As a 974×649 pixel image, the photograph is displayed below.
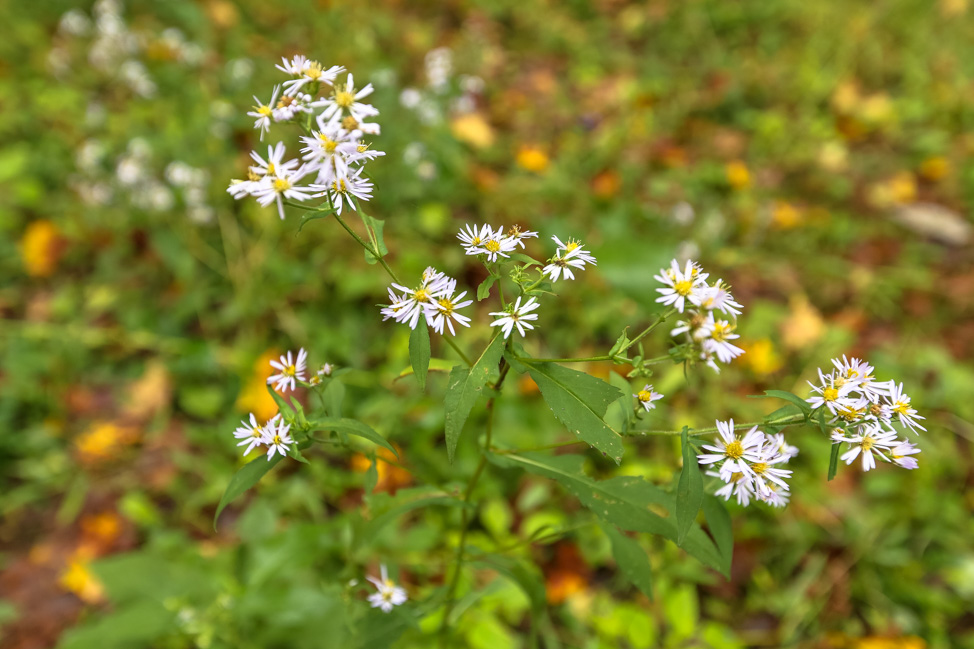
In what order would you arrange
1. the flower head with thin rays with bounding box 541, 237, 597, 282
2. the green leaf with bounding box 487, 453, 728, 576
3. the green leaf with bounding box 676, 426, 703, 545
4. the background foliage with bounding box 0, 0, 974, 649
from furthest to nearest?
the background foliage with bounding box 0, 0, 974, 649 → the green leaf with bounding box 487, 453, 728, 576 → the flower head with thin rays with bounding box 541, 237, 597, 282 → the green leaf with bounding box 676, 426, 703, 545

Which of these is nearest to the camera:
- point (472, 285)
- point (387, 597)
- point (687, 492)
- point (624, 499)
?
point (687, 492)

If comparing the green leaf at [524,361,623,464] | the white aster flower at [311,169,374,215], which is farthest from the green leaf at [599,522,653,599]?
the white aster flower at [311,169,374,215]

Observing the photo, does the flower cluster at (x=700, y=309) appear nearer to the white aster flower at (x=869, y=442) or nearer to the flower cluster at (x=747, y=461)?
the flower cluster at (x=747, y=461)

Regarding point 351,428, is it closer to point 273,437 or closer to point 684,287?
point 273,437

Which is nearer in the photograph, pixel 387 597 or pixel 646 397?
pixel 646 397

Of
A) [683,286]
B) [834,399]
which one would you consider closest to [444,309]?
[683,286]

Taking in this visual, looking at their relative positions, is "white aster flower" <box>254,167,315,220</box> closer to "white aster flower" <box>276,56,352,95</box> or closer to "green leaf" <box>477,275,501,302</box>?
"white aster flower" <box>276,56,352,95</box>
